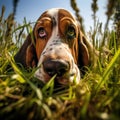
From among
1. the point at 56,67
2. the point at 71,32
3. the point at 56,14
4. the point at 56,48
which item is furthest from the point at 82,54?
the point at 56,67

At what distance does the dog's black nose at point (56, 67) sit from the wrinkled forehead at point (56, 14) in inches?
49.7

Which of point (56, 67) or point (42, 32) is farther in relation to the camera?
point (42, 32)

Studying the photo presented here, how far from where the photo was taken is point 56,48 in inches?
139

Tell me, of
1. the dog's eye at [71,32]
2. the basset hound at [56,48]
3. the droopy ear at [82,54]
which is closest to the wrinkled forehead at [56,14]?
the basset hound at [56,48]

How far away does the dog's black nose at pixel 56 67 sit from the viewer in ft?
9.95

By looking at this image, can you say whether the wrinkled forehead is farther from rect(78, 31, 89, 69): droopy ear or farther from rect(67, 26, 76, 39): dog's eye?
rect(78, 31, 89, 69): droopy ear

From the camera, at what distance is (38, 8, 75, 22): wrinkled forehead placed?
4.32 metres

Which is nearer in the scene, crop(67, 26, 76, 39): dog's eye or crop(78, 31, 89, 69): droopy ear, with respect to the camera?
crop(67, 26, 76, 39): dog's eye

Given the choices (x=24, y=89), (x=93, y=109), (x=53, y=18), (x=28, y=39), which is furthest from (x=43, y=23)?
(x=93, y=109)

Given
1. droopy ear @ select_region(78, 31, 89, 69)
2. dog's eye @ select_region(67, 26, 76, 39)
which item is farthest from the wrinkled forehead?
droopy ear @ select_region(78, 31, 89, 69)

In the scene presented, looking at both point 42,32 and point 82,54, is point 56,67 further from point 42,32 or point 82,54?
point 82,54

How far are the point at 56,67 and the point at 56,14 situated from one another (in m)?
1.54

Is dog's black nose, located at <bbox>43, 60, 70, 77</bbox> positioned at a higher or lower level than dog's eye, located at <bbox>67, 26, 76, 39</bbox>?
lower

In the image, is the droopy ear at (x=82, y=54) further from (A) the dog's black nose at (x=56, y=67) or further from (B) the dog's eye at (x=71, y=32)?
(A) the dog's black nose at (x=56, y=67)
